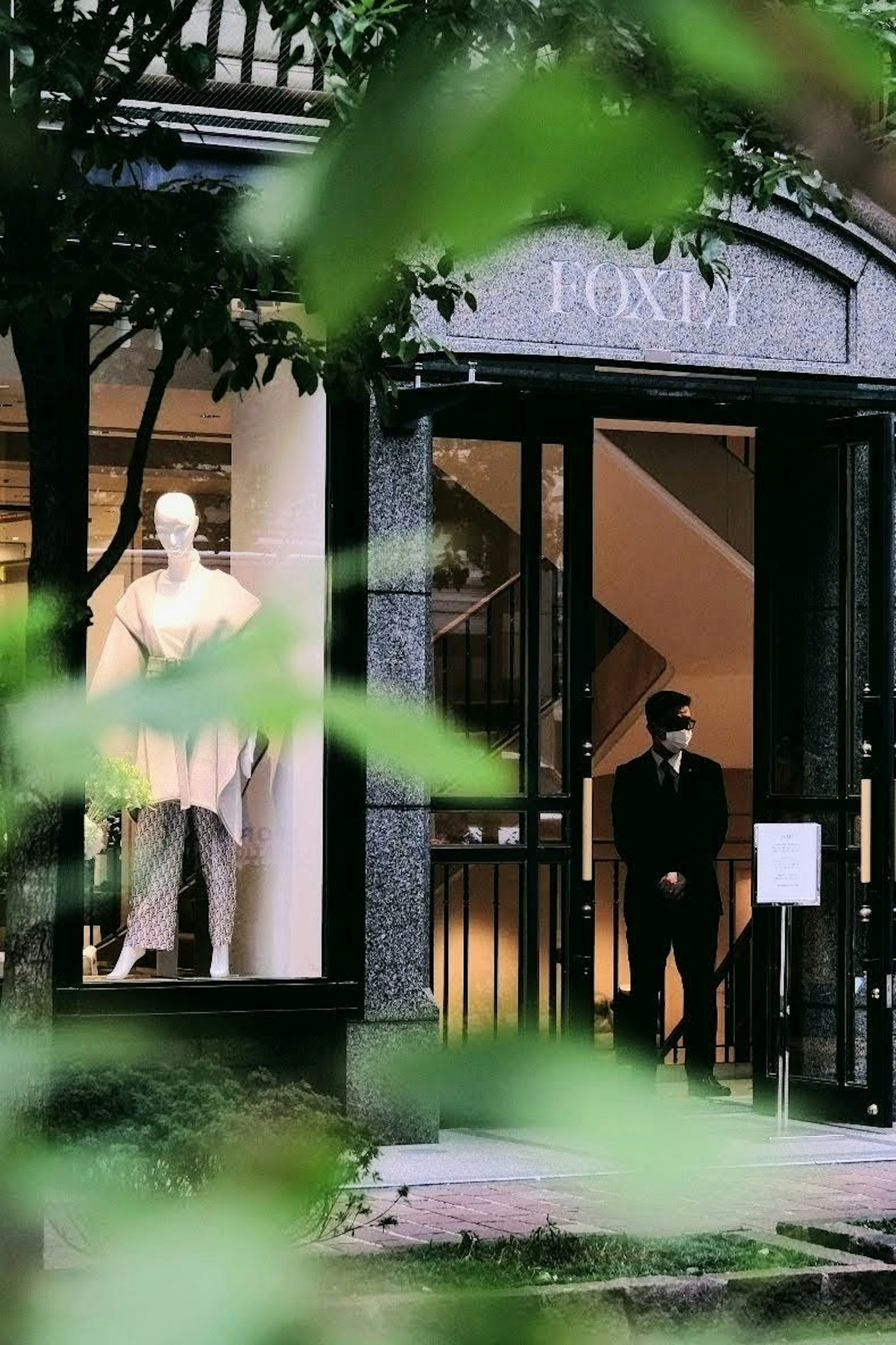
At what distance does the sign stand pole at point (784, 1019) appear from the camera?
379 inches

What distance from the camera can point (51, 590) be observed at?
125cm

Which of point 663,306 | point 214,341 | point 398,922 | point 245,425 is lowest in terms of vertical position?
point 398,922

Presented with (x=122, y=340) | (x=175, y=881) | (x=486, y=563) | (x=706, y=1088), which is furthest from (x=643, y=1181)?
(x=486, y=563)

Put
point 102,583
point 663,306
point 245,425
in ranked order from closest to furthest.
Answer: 1. point 102,583
2. point 245,425
3. point 663,306

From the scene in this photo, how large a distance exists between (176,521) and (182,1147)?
7545mm

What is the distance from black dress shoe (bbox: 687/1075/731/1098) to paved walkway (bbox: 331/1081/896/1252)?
0.03 m

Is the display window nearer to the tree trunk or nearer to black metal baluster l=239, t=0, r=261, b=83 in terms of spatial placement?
the tree trunk

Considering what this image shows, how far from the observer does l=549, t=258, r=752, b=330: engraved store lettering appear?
985 cm

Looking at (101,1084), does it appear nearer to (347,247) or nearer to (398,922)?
(347,247)

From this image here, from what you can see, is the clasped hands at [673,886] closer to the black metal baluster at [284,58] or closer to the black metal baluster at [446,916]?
the black metal baluster at [446,916]

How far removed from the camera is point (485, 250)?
0.80 m

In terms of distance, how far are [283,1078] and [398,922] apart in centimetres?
80

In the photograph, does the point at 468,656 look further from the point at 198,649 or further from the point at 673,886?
the point at 198,649

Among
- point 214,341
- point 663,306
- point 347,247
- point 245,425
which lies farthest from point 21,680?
point 663,306
